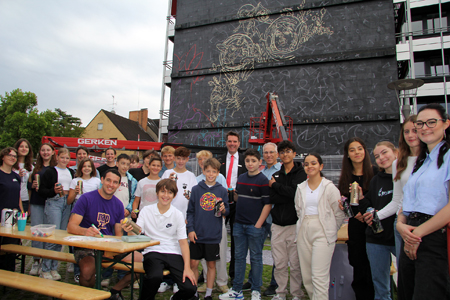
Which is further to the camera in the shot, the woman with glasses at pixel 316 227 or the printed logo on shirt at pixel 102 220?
the printed logo on shirt at pixel 102 220

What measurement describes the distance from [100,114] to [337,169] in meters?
32.9

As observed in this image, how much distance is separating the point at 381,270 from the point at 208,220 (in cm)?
235

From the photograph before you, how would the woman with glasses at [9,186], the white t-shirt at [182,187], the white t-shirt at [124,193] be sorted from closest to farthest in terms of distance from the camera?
the woman with glasses at [9,186]
the white t-shirt at [182,187]
the white t-shirt at [124,193]

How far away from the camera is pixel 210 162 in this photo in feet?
15.5

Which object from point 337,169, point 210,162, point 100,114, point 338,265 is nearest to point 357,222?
point 338,265

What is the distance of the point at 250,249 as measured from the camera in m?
4.68

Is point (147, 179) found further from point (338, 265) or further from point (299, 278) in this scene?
point (338, 265)

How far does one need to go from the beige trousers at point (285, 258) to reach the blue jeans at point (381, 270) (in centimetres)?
109

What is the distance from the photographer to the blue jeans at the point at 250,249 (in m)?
4.48

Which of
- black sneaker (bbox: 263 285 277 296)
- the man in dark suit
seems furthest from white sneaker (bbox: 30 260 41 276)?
black sneaker (bbox: 263 285 277 296)

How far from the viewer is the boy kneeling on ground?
144 inches

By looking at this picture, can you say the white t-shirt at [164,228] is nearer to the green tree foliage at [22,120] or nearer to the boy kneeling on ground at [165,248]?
the boy kneeling on ground at [165,248]

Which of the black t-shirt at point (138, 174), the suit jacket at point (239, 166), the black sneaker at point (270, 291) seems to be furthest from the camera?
the black t-shirt at point (138, 174)

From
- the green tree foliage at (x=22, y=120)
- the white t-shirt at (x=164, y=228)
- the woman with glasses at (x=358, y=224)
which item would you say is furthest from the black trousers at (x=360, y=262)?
the green tree foliage at (x=22, y=120)
